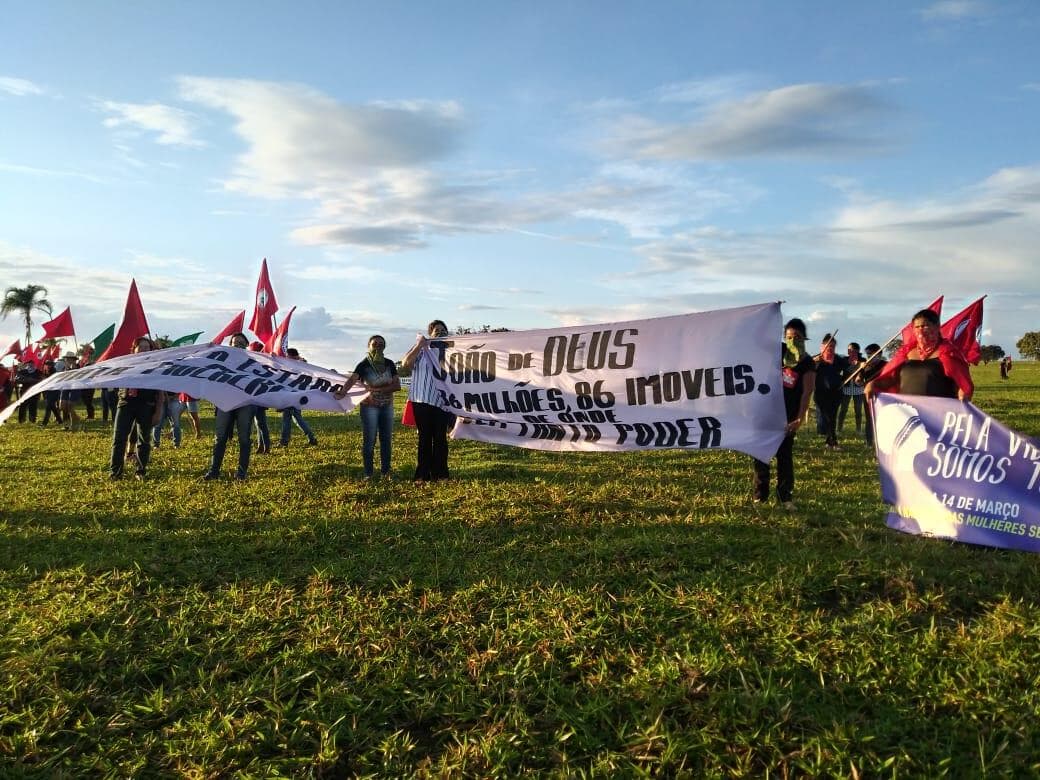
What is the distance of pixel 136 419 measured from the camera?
9797 mm

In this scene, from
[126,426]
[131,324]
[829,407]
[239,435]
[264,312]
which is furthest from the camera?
[264,312]

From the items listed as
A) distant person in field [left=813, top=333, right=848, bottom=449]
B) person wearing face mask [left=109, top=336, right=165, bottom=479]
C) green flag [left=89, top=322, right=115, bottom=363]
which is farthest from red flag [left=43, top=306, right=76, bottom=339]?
distant person in field [left=813, top=333, right=848, bottom=449]

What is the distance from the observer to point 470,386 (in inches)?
333

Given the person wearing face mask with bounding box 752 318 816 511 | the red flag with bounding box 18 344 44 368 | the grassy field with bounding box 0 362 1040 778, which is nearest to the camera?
the grassy field with bounding box 0 362 1040 778

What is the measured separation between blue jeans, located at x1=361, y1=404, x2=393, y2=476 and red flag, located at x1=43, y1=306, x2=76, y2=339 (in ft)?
58.6

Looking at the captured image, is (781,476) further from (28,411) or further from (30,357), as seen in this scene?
(30,357)

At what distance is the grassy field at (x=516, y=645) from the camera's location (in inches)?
130

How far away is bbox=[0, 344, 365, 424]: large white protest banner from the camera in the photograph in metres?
8.70

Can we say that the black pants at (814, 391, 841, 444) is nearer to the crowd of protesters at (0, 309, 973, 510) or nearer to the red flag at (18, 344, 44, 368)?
the crowd of protesters at (0, 309, 973, 510)

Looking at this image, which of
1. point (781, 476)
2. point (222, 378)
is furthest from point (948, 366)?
point (222, 378)

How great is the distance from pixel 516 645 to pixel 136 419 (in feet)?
25.7

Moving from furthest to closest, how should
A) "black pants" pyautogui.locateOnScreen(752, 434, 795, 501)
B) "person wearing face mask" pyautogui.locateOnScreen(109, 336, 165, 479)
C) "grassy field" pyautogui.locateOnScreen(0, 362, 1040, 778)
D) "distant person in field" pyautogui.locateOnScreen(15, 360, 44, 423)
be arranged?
"distant person in field" pyautogui.locateOnScreen(15, 360, 44, 423) → "person wearing face mask" pyautogui.locateOnScreen(109, 336, 165, 479) → "black pants" pyautogui.locateOnScreen(752, 434, 795, 501) → "grassy field" pyautogui.locateOnScreen(0, 362, 1040, 778)

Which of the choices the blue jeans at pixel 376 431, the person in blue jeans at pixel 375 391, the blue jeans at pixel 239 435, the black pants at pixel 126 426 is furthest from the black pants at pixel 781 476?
the black pants at pixel 126 426

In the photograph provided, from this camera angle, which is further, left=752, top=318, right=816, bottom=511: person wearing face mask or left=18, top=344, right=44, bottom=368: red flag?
left=18, top=344, right=44, bottom=368: red flag
